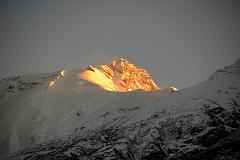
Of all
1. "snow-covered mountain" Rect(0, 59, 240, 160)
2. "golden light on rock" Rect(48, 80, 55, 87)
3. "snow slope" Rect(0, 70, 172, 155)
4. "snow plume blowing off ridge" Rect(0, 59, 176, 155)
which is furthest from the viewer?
"golden light on rock" Rect(48, 80, 55, 87)

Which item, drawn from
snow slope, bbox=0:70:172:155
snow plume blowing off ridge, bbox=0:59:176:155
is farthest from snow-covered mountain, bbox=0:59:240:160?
snow plume blowing off ridge, bbox=0:59:176:155

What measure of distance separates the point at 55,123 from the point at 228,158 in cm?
8440

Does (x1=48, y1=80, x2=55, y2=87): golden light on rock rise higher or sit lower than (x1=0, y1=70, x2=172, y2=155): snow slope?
higher

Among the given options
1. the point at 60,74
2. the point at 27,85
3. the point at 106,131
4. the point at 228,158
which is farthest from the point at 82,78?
the point at 228,158

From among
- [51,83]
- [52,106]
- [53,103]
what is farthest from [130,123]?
[51,83]

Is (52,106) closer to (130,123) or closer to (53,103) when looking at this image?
(53,103)

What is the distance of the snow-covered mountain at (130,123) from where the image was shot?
88688 millimetres

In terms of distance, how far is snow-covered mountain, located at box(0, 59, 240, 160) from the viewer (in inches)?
3492

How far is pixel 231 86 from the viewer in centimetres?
10856

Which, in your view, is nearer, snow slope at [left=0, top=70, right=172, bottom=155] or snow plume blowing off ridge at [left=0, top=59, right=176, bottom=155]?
snow slope at [left=0, top=70, right=172, bottom=155]

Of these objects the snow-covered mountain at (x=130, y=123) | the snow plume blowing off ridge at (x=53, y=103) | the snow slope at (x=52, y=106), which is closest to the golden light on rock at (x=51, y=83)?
the snow plume blowing off ridge at (x=53, y=103)

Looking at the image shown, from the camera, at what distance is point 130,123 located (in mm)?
104500

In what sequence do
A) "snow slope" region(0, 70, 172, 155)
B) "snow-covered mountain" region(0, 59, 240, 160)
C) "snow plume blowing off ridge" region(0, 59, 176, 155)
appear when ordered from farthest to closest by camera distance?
"snow plume blowing off ridge" region(0, 59, 176, 155)
"snow slope" region(0, 70, 172, 155)
"snow-covered mountain" region(0, 59, 240, 160)

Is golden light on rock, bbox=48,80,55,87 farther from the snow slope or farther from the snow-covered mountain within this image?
the snow-covered mountain
